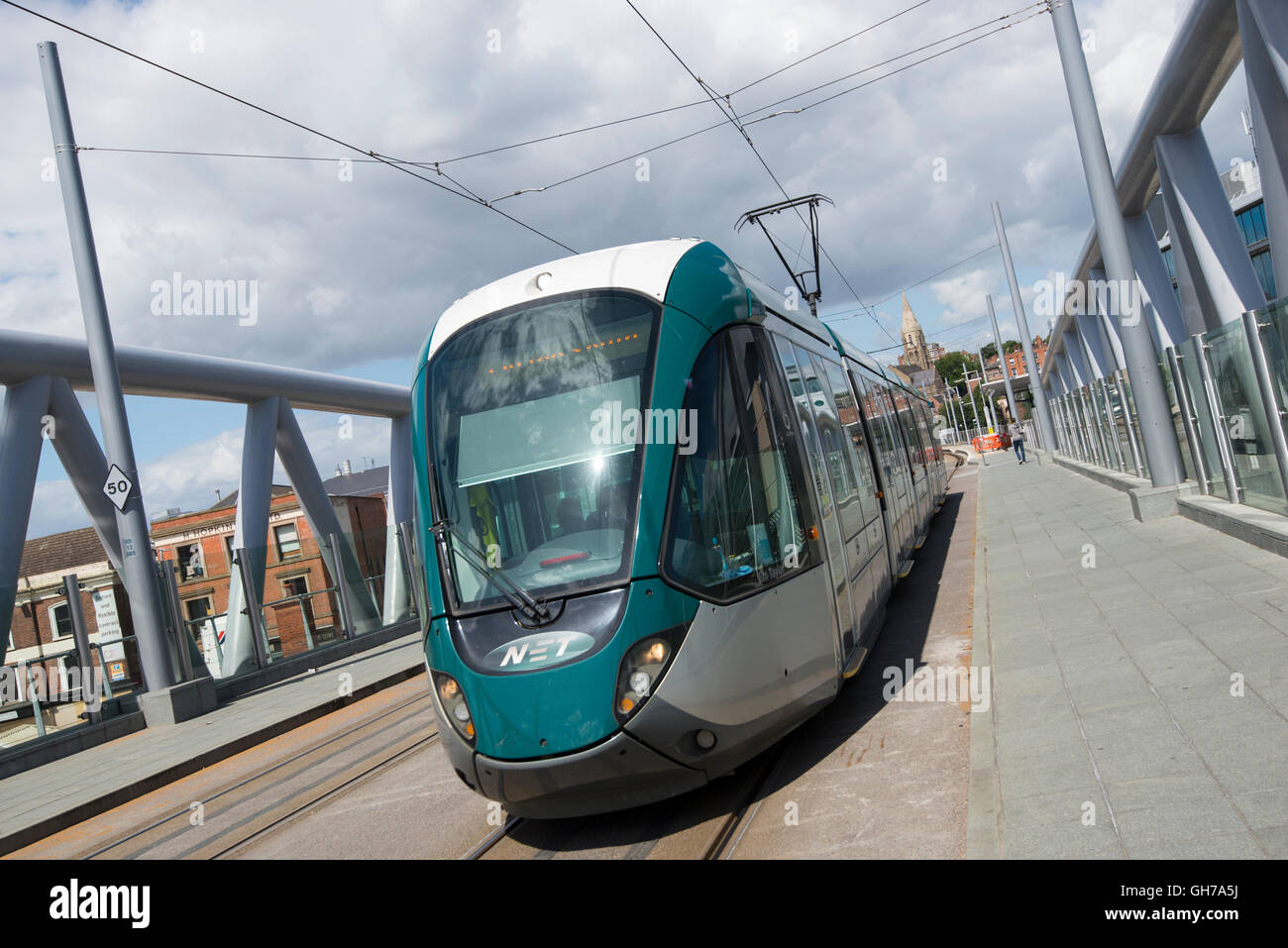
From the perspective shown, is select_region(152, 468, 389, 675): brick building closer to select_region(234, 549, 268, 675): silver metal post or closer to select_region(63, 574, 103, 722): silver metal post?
select_region(234, 549, 268, 675): silver metal post

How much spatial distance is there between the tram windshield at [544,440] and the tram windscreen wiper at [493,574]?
0.02 m

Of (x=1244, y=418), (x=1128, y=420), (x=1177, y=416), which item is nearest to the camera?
(x=1244, y=418)

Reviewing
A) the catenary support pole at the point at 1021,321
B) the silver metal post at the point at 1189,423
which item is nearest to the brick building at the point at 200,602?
the silver metal post at the point at 1189,423

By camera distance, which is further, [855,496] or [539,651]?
[855,496]

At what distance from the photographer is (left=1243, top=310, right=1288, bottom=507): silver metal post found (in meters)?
9.19

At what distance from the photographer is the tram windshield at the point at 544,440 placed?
5.40 meters

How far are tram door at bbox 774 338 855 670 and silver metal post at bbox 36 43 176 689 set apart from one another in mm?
9574

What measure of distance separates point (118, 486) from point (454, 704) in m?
9.60

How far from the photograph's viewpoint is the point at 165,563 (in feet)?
50.6

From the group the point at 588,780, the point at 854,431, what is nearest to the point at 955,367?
the point at 854,431

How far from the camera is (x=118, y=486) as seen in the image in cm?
1295

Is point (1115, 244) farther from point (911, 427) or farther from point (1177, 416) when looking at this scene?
point (911, 427)
